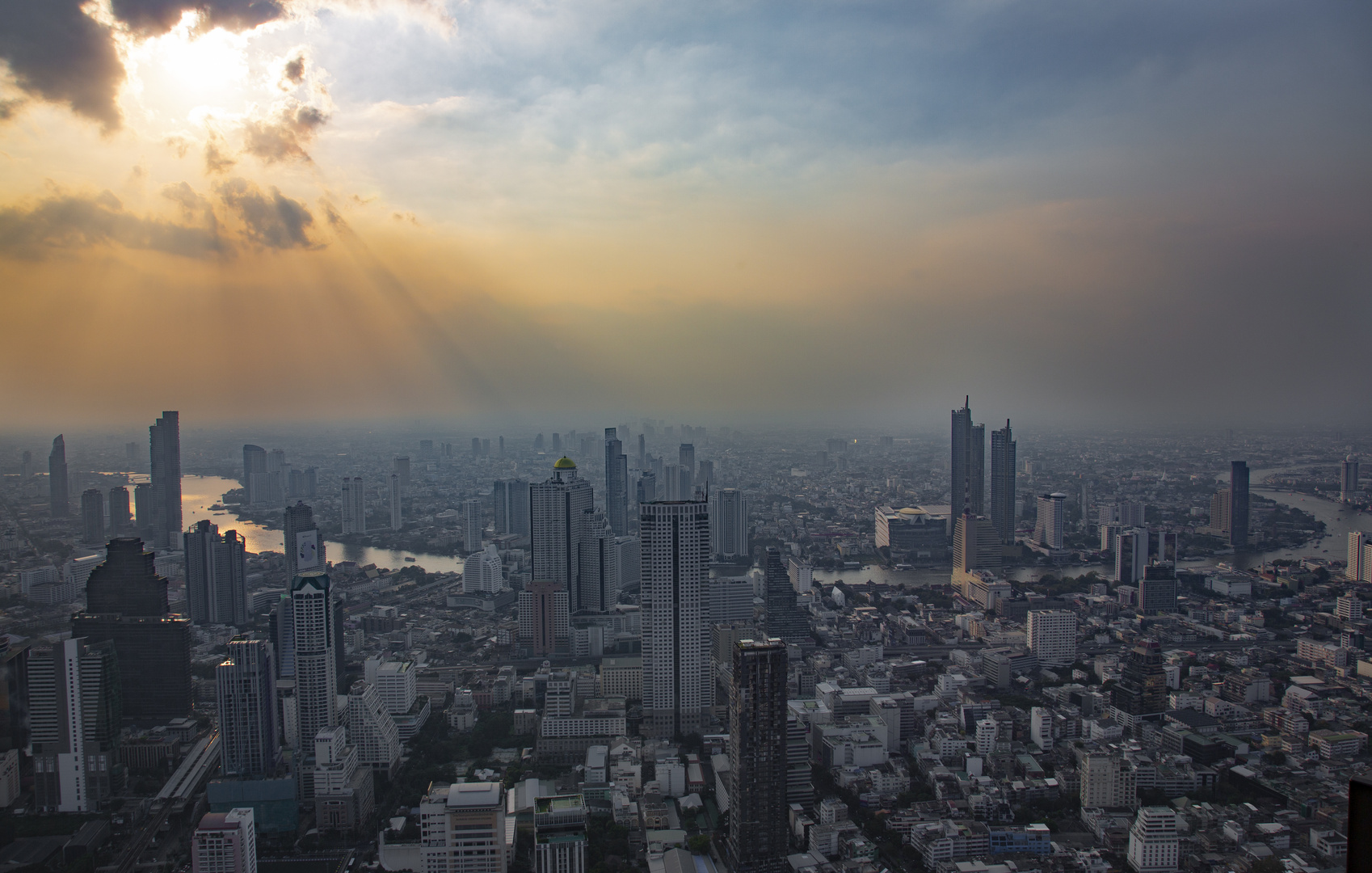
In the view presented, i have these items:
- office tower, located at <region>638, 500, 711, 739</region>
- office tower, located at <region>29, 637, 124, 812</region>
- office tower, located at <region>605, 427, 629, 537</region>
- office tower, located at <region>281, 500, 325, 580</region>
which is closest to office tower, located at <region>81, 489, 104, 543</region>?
office tower, located at <region>29, 637, 124, 812</region>

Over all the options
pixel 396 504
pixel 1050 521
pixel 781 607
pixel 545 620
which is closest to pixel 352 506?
pixel 396 504

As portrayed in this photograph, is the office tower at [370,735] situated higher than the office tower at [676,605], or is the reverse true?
the office tower at [676,605]

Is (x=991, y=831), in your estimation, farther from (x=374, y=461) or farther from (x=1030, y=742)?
(x=374, y=461)

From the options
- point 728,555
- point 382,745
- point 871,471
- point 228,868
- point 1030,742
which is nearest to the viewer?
point 228,868

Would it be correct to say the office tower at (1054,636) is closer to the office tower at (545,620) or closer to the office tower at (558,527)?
the office tower at (545,620)

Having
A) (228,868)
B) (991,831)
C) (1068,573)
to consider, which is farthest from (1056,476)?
(228,868)

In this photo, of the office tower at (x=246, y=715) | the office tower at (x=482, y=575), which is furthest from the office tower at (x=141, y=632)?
the office tower at (x=482, y=575)
